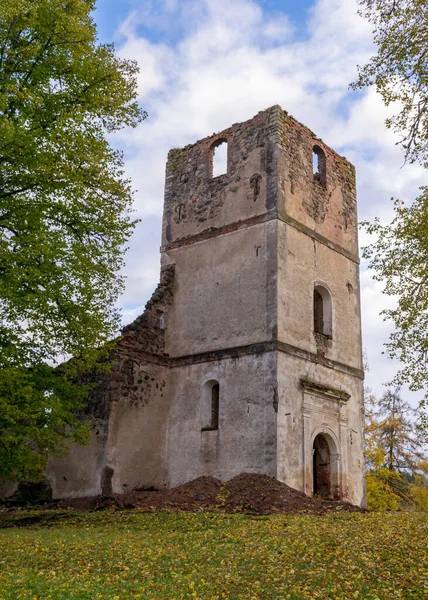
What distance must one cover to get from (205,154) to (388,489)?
16418 millimetres

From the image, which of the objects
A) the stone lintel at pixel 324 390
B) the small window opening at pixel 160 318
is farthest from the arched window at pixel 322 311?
the small window opening at pixel 160 318

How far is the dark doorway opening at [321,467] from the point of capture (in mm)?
19297

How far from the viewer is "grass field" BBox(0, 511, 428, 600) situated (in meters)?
7.54

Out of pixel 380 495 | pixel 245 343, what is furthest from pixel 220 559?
pixel 380 495

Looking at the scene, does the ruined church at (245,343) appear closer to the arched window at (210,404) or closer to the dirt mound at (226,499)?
the arched window at (210,404)

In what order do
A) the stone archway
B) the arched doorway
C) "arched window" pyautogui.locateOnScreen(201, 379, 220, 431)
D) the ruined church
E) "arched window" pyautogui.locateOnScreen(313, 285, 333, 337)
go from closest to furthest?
the ruined church, "arched window" pyautogui.locateOnScreen(201, 379, 220, 431), the stone archway, the arched doorway, "arched window" pyautogui.locateOnScreen(313, 285, 333, 337)

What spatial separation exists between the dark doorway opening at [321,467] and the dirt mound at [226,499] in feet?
6.78

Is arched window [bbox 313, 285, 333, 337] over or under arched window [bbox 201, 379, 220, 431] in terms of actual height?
over

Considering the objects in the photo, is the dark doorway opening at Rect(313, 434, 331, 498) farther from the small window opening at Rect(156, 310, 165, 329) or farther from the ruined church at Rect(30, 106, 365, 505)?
the small window opening at Rect(156, 310, 165, 329)

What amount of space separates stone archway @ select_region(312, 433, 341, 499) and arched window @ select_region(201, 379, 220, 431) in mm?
3032

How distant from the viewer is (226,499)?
16.3 metres

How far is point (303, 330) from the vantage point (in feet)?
62.6

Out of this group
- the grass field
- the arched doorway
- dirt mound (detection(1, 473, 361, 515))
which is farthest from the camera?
the arched doorway

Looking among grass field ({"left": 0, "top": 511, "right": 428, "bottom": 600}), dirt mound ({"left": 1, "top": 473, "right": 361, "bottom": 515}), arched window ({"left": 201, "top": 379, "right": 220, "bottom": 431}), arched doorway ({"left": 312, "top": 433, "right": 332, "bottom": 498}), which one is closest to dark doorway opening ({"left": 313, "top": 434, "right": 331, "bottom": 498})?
arched doorway ({"left": 312, "top": 433, "right": 332, "bottom": 498})
